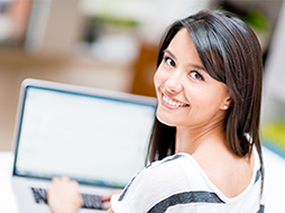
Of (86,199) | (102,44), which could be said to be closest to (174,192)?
(86,199)

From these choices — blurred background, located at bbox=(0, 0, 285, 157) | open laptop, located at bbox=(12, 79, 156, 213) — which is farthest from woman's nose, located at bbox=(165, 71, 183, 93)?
blurred background, located at bbox=(0, 0, 285, 157)

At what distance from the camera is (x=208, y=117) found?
0.80m

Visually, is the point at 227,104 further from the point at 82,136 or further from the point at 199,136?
the point at 82,136

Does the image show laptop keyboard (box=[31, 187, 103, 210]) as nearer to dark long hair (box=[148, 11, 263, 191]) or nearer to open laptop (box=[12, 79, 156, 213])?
open laptop (box=[12, 79, 156, 213])

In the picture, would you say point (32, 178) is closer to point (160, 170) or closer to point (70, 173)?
point (70, 173)

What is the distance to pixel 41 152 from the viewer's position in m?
1.03

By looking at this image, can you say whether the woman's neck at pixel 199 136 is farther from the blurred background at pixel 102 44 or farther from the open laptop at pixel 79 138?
the blurred background at pixel 102 44

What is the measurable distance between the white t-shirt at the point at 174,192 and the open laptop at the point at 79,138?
27 cm

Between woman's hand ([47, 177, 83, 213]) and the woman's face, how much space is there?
33cm

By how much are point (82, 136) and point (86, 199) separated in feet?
0.57

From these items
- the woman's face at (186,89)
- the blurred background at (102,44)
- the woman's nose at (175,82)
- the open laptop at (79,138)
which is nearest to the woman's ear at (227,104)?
the woman's face at (186,89)

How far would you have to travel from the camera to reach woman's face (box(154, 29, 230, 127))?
74 centimetres

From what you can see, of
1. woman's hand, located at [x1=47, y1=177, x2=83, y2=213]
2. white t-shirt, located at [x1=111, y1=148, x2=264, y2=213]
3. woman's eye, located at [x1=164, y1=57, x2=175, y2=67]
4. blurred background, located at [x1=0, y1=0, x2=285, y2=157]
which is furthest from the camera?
blurred background, located at [x1=0, y1=0, x2=285, y2=157]

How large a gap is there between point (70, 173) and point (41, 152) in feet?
0.32
